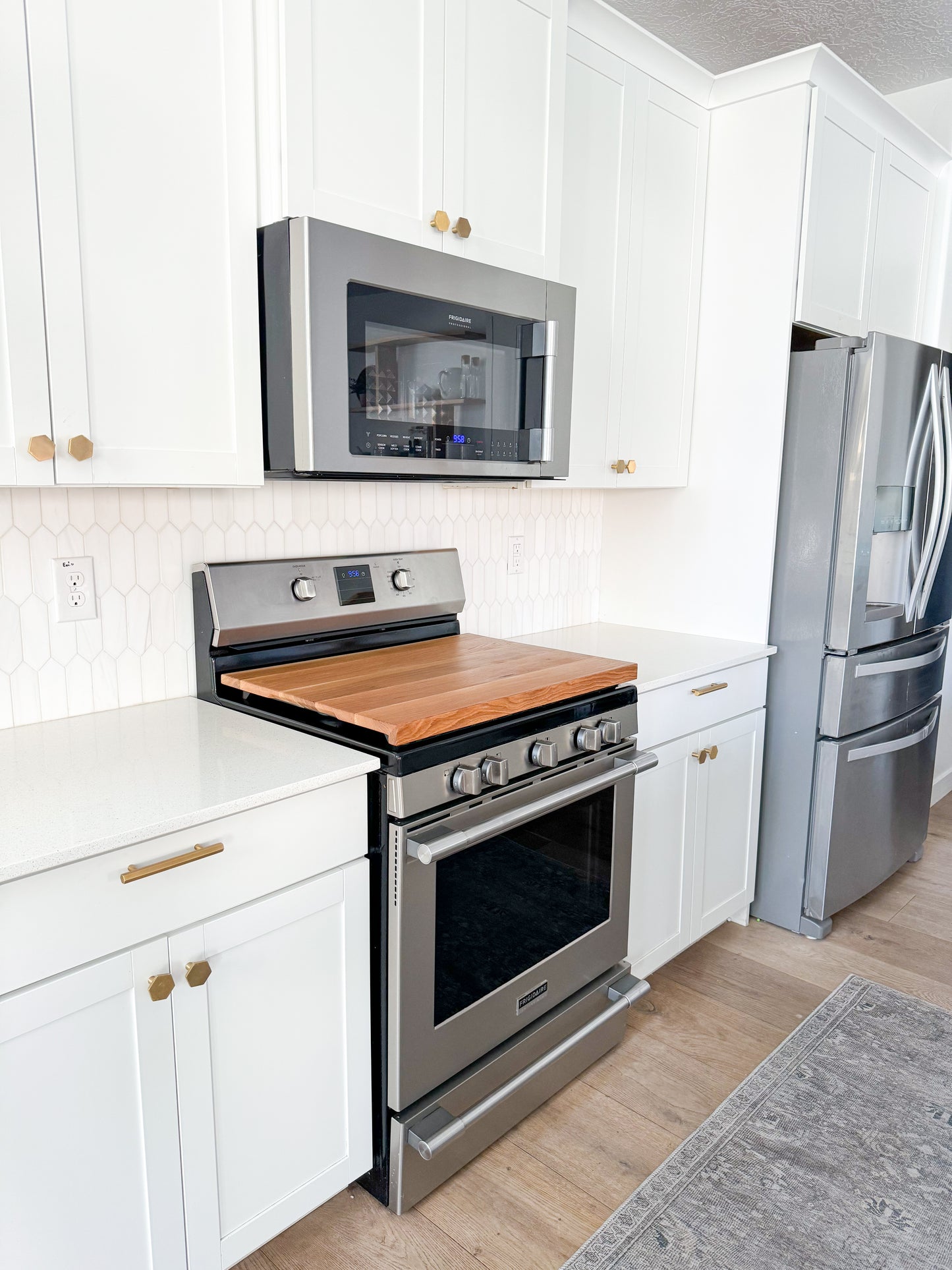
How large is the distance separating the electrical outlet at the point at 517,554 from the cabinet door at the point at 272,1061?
1330mm

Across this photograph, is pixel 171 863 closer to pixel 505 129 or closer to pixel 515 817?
pixel 515 817

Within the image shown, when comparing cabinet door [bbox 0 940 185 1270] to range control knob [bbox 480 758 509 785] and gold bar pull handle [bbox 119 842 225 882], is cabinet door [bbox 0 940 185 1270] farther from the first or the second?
range control knob [bbox 480 758 509 785]

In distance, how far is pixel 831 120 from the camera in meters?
2.54

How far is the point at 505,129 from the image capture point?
192cm

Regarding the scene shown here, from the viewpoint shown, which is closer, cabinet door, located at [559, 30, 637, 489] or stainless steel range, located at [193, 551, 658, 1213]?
stainless steel range, located at [193, 551, 658, 1213]

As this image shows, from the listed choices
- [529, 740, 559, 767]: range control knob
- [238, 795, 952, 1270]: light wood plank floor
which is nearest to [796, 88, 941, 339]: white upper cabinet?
[529, 740, 559, 767]: range control knob

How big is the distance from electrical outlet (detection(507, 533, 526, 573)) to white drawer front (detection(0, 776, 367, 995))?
1.30 meters

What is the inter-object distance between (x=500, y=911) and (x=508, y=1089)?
367 mm

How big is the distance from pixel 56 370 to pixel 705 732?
1787mm

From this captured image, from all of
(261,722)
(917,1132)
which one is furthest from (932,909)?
(261,722)

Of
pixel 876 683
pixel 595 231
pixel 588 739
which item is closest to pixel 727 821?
pixel 876 683

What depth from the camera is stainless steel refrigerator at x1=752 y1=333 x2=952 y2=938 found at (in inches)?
99.6

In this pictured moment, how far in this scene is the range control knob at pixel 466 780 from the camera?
158 centimetres

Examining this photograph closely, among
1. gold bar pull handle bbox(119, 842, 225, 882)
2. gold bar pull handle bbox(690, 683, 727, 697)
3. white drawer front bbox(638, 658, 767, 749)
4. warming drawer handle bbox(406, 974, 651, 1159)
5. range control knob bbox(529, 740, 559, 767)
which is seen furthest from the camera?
gold bar pull handle bbox(690, 683, 727, 697)
